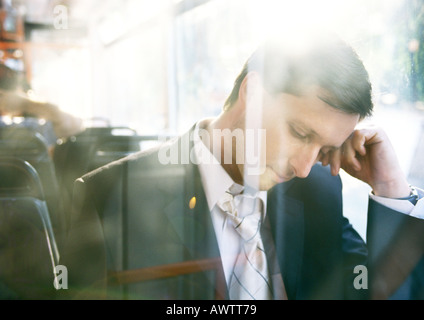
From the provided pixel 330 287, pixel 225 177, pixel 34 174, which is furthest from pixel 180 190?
pixel 330 287

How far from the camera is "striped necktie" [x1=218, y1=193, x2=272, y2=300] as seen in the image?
922mm

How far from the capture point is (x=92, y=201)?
2.83 ft

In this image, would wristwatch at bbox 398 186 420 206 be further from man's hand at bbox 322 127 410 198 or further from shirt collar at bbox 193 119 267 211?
shirt collar at bbox 193 119 267 211

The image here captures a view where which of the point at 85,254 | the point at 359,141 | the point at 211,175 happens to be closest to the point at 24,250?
the point at 85,254

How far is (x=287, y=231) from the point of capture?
1.02m

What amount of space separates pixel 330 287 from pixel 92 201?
2.41ft

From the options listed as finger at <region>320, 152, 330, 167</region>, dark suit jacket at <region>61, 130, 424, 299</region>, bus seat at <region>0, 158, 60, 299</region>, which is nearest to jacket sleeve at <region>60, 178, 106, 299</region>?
dark suit jacket at <region>61, 130, 424, 299</region>

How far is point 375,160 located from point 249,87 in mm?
395

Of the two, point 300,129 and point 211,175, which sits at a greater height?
point 300,129

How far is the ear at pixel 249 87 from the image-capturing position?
2.84 feet

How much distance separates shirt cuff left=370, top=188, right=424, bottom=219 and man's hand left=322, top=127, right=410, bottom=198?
19 millimetres

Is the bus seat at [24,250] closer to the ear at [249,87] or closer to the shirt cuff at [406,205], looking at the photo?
the ear at [249,87]

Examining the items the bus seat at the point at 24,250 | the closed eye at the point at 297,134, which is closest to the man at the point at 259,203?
the closed eye at the point at 297,134

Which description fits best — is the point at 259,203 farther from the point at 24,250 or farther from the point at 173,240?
the point at 24,250
